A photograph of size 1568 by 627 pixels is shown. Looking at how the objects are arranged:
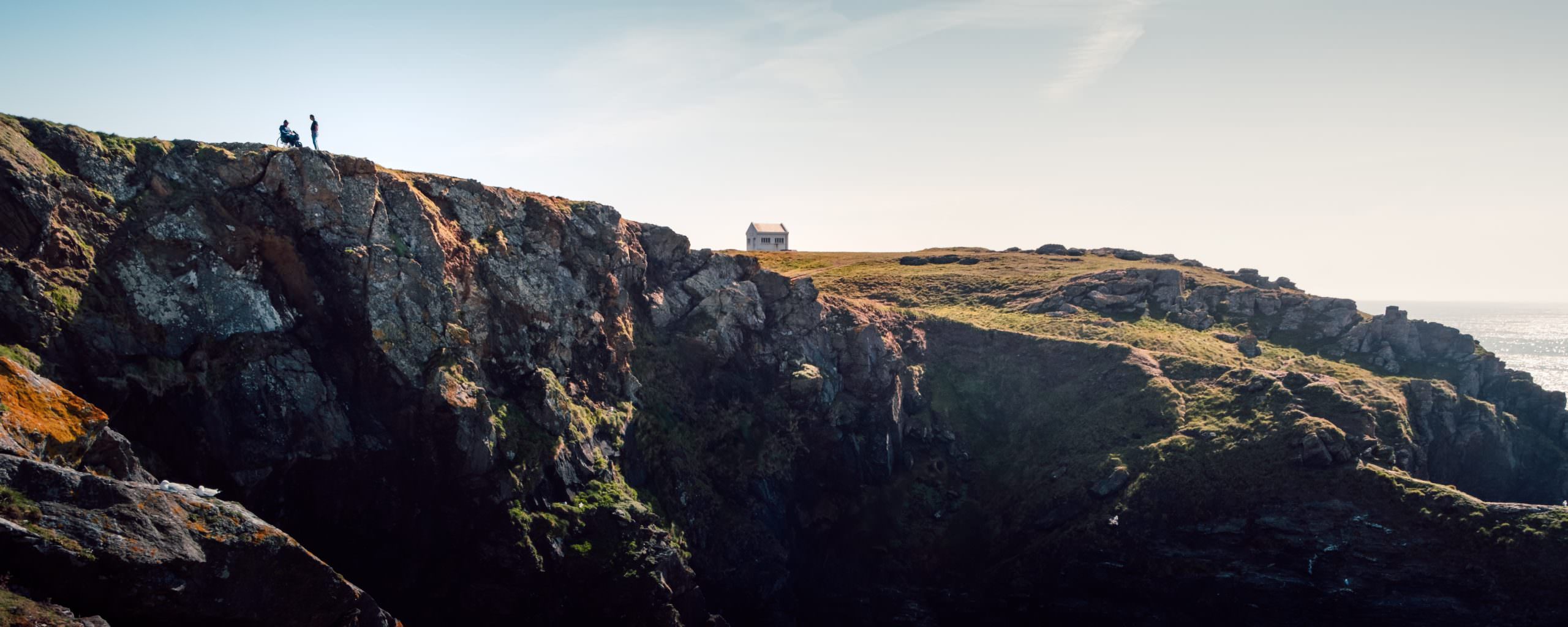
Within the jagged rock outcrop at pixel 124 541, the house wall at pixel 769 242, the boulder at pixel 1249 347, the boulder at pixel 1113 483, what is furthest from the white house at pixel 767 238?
the jagged rock outcrop at pixel 124 541

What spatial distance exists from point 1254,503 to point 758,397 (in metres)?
26.6

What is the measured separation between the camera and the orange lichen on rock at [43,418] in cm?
1972

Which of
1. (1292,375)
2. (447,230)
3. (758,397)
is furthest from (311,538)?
(1292,375)

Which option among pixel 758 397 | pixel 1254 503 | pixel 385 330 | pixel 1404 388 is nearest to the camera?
pixel 385 330

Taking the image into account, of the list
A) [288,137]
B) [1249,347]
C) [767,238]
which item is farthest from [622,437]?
[767,238]

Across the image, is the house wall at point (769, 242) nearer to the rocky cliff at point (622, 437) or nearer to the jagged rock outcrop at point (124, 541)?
the rocky cliff at point (622, 437)

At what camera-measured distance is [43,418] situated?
67.7ft

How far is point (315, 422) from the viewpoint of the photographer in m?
29.6

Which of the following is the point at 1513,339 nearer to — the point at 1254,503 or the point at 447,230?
the point at 1254,503

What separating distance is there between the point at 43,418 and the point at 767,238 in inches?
3900

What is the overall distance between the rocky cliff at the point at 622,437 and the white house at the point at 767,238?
5688cm

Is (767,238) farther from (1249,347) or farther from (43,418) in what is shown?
(43,418)

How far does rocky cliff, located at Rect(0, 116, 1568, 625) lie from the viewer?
23969 millimetres

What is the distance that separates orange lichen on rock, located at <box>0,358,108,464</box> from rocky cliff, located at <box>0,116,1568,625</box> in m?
0.09
